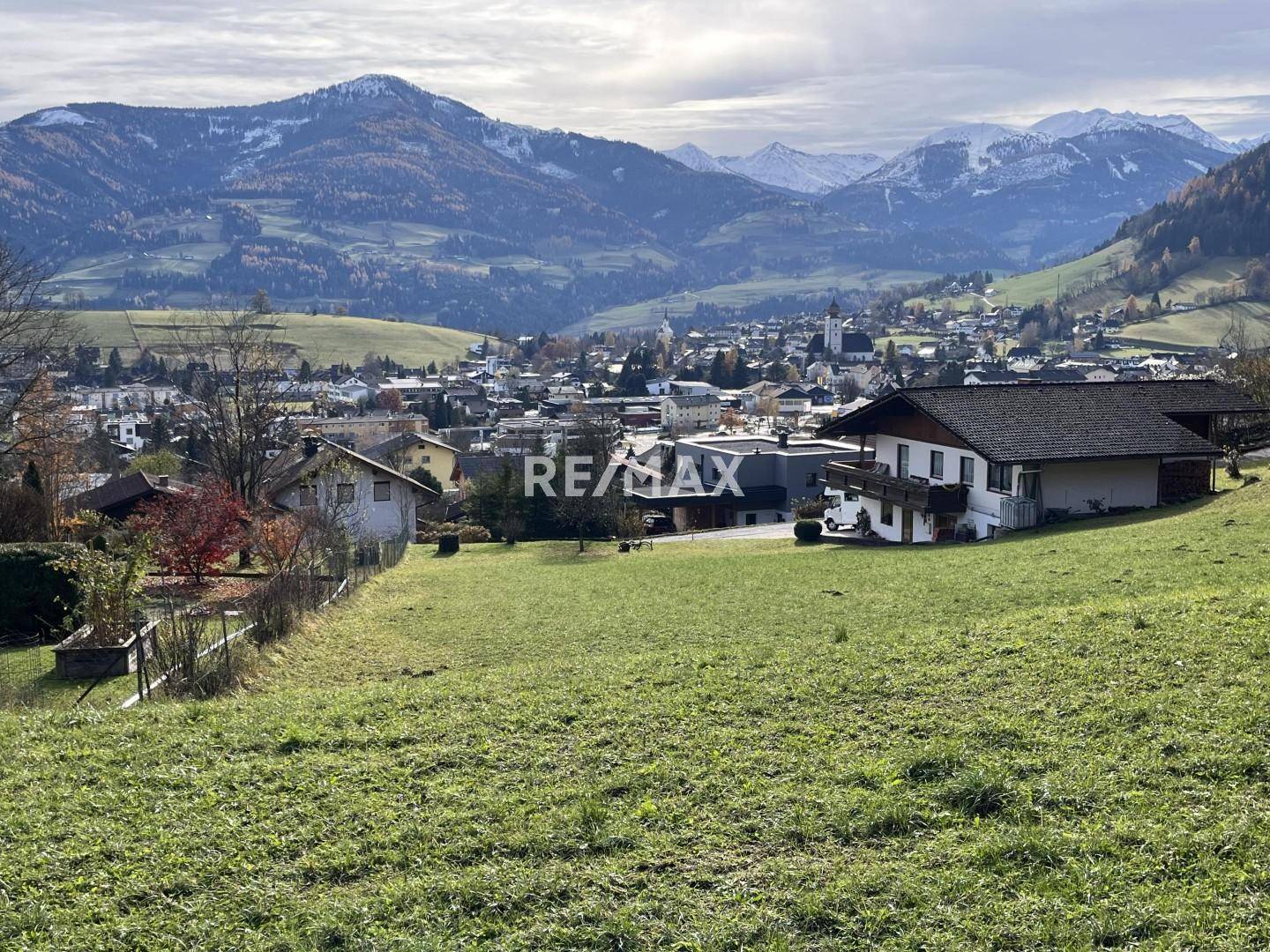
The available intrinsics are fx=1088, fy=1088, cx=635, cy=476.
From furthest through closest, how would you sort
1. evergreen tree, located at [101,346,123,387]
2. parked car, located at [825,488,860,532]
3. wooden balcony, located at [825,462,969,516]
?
evergreen tree, located at [101,346,123,387] → parked car, located at [825,488,860,532] → wooden balcony, located at [825,462,969,516]

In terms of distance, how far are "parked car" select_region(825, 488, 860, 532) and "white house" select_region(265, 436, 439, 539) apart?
1675 centimetres

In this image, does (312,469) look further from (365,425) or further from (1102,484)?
(365,425)

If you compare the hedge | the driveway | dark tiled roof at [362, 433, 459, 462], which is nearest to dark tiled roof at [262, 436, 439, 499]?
the driveway

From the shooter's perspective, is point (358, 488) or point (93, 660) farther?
point (358, 488)

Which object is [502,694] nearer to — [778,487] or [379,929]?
[379,929]

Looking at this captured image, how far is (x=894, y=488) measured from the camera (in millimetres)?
34875

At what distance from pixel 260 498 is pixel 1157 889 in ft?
112

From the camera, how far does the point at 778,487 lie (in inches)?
2441

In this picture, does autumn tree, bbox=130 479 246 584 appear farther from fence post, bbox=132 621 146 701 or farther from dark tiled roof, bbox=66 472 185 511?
fence post, bbox=132 621 146 701

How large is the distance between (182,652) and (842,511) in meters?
36.0

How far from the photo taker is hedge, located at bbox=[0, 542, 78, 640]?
65.7 feet

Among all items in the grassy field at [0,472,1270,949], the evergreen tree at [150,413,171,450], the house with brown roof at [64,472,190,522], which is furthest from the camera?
the evergreen tree at [150,413,171,450]

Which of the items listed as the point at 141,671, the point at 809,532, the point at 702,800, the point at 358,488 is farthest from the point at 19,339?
the point at 702,800

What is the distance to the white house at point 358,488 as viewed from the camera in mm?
41469
